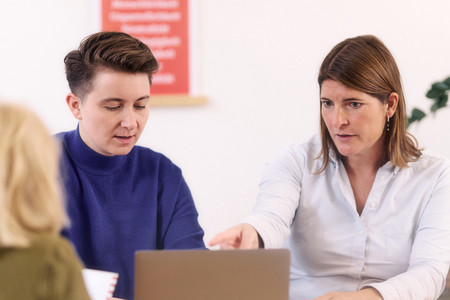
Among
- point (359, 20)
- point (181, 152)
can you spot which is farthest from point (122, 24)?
point (359, 20)

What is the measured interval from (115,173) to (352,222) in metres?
0.66

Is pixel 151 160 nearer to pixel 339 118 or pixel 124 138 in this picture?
pixel 124 138

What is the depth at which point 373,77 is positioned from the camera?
156 cm

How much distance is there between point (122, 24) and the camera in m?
2.75

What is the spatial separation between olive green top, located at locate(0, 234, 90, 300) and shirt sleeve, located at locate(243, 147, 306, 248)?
0.82 metres

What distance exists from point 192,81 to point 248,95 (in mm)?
278

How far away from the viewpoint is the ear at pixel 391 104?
5.28 ft

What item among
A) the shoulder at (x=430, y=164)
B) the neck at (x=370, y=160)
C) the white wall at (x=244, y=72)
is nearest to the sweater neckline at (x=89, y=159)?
the neck at (x=370, y=160)

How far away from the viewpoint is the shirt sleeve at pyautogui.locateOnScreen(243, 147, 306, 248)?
1.51m

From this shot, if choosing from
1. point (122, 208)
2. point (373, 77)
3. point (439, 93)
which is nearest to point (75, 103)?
point (122, 208)

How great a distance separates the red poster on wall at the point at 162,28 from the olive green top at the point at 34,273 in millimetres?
2104

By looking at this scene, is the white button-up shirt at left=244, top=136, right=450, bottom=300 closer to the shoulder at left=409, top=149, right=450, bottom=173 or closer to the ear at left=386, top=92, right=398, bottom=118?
the shoulder at left=409, top=149, right=450, bottom=173

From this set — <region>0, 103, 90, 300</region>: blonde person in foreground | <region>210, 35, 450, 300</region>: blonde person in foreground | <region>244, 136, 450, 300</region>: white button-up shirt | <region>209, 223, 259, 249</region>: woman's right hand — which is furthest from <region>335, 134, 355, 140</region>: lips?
<region>0, 103, 90, 300</region>: blonde person in foreground

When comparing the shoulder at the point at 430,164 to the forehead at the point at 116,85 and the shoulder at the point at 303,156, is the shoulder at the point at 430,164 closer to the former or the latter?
the shoulder at the point at 303,156
